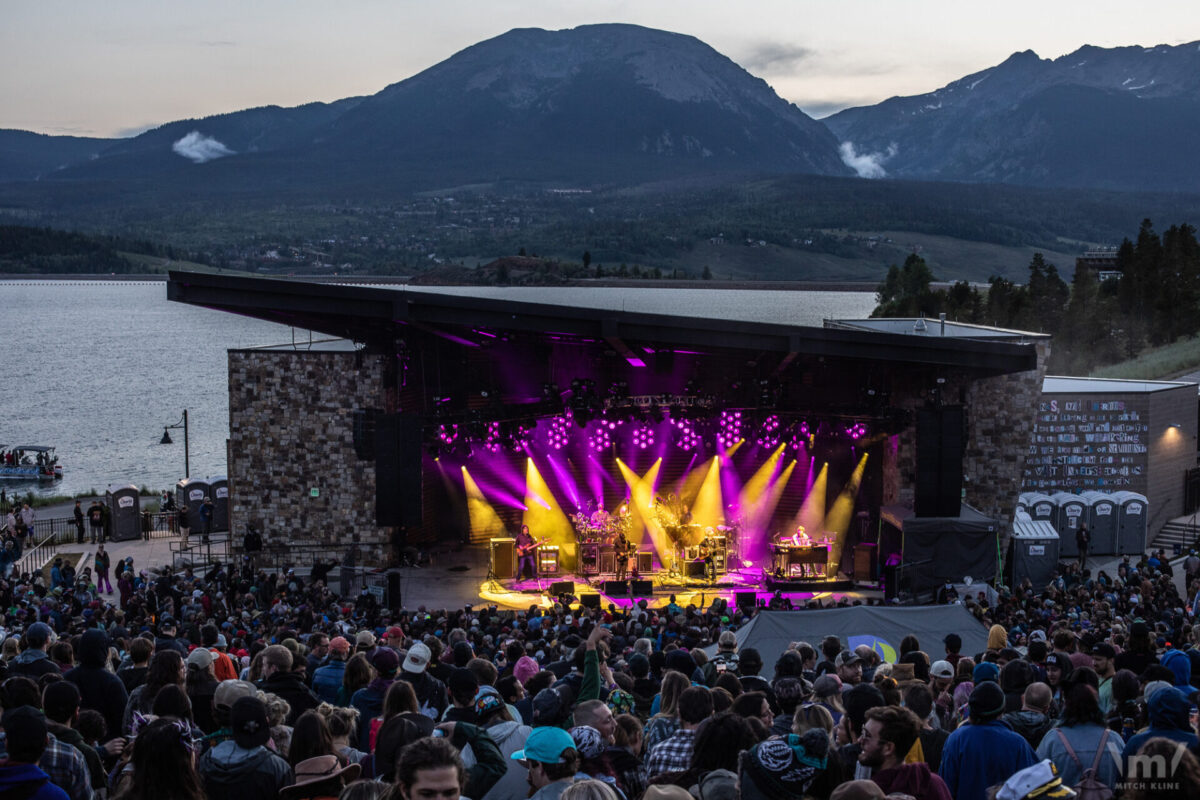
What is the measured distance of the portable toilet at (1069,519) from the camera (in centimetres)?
2714

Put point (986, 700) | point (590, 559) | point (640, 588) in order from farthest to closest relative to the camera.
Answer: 1. point (590, 559)
2. point (640, 588)
3. point (986, 700)

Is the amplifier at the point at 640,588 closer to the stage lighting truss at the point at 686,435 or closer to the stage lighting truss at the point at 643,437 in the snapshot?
the stage lighting truss at the point at 686,435

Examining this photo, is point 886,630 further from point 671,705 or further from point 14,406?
point 14,406

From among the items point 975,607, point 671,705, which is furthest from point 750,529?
point 671,705

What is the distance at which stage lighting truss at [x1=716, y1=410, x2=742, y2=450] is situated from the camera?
2666 centimetres

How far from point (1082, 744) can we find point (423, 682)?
4.31 meters

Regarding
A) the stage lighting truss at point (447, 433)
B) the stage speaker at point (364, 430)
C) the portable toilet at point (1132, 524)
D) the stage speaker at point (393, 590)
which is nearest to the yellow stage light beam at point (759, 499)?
the portable toilet at point (1132, 524)

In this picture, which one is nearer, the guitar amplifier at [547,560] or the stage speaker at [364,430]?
the stage speaker at [364,430]

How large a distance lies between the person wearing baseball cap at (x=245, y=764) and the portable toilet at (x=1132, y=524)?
24.9 metres

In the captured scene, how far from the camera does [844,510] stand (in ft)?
87.0

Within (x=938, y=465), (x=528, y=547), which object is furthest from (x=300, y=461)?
(x=938, y=465)

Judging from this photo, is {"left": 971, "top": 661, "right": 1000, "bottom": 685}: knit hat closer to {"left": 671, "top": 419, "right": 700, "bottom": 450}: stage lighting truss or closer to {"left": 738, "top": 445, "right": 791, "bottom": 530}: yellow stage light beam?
{"left": 671, "top": 419, "right": 700, "bottom": 450}: stage lighting truss

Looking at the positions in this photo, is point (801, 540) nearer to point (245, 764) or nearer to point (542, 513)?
point (542, 513)

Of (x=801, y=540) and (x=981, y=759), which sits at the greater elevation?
(x=981, y=759)
